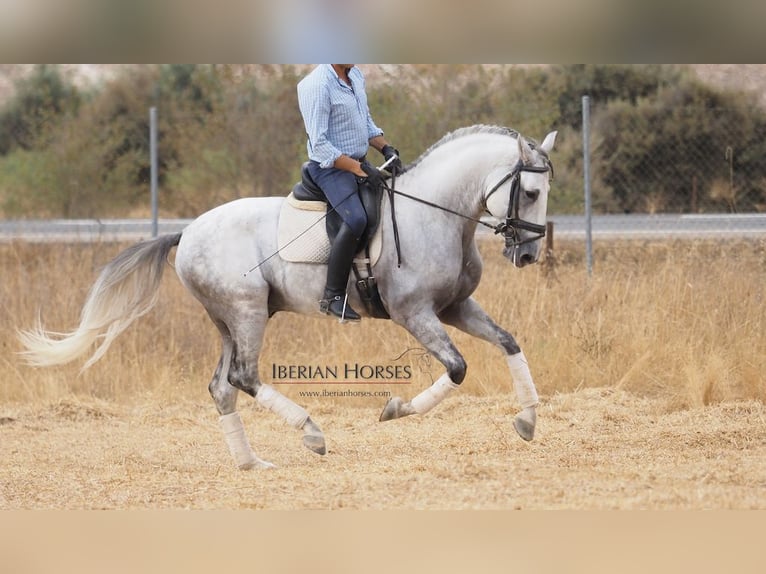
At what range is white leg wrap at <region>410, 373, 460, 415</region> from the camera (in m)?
7.08

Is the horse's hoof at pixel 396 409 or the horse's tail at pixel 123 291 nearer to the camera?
the horse's hoof at pixel 396 409

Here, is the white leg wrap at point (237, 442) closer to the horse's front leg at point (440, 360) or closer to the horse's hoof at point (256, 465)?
the horse's hoof at point (256, 465)

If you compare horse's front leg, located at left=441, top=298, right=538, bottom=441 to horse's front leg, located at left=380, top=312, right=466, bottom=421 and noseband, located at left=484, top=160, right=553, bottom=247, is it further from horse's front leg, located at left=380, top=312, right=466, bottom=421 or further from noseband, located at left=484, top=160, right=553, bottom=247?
noseband, located at left=484, top=160, right=553, bottom=247

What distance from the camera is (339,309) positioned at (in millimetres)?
7301

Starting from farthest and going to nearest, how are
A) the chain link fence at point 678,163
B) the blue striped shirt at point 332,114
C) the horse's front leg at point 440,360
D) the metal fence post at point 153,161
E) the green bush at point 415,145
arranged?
the chain link fence at point 678,163 < the green bush at point 415,145 < the metal fence post at point 153,161 < the blue striped shirt at point 332,114 < the horse's front leg at point 440,360

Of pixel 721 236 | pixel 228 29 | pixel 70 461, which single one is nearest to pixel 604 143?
pixel 721 236

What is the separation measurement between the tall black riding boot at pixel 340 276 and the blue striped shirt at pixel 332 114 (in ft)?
1.68

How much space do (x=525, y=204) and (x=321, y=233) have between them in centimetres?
140

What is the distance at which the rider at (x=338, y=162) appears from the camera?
23.7 feet

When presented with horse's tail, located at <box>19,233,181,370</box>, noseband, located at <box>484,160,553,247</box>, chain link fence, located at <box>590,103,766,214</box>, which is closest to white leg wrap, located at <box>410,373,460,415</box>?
noseband, located at <box>484,160,553,247</box>

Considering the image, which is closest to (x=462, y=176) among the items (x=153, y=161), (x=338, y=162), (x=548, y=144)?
(x=548, y=144)

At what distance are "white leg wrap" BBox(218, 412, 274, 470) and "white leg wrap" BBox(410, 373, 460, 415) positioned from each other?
1.34 m

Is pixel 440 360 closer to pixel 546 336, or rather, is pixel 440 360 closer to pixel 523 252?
pixel 523 252

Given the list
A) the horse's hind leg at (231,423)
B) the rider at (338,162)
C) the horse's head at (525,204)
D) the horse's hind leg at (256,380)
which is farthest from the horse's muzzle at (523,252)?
the horse's hind leg at (231,423)
